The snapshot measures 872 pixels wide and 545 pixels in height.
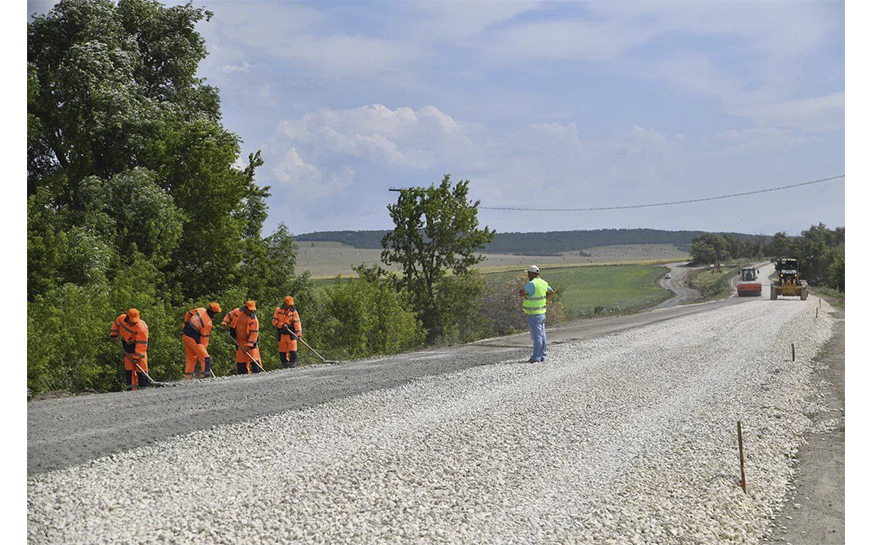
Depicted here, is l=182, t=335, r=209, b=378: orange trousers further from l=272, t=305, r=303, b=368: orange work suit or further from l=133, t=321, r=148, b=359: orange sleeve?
l=272, t=305, r=303, b=368: orange work suit

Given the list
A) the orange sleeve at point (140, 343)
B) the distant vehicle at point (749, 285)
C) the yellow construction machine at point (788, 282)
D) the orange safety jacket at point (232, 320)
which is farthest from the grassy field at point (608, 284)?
the orange sleeve at point (140, 343)

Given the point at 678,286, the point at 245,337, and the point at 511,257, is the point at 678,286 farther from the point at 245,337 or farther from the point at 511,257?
the point at 245,337

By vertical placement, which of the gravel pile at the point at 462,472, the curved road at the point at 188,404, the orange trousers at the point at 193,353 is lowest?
the gravel pile at the point at 462,472

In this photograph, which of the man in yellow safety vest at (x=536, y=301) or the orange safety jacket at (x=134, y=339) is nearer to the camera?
the orange safety jacket at (x=134, y=339)

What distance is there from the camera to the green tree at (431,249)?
43344 millimetres

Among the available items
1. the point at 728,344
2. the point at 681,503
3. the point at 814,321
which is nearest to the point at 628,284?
the point at 814,321

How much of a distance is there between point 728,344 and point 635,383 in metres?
8.01

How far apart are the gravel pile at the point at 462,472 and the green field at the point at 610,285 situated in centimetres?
5721

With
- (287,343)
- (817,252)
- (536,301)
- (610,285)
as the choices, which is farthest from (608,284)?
(536,301)

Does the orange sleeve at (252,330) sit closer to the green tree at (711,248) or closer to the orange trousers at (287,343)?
the orange trousers at (287,343)

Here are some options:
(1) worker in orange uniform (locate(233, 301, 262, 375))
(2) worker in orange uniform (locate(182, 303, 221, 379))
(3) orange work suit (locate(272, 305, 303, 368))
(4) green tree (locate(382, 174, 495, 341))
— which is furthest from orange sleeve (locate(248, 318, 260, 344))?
(4) green tree (locate(382, 174, 495, 341))

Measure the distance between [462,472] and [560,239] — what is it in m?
135

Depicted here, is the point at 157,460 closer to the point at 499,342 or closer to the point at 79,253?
the point at 499,342

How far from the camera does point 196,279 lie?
29844 millimetres
